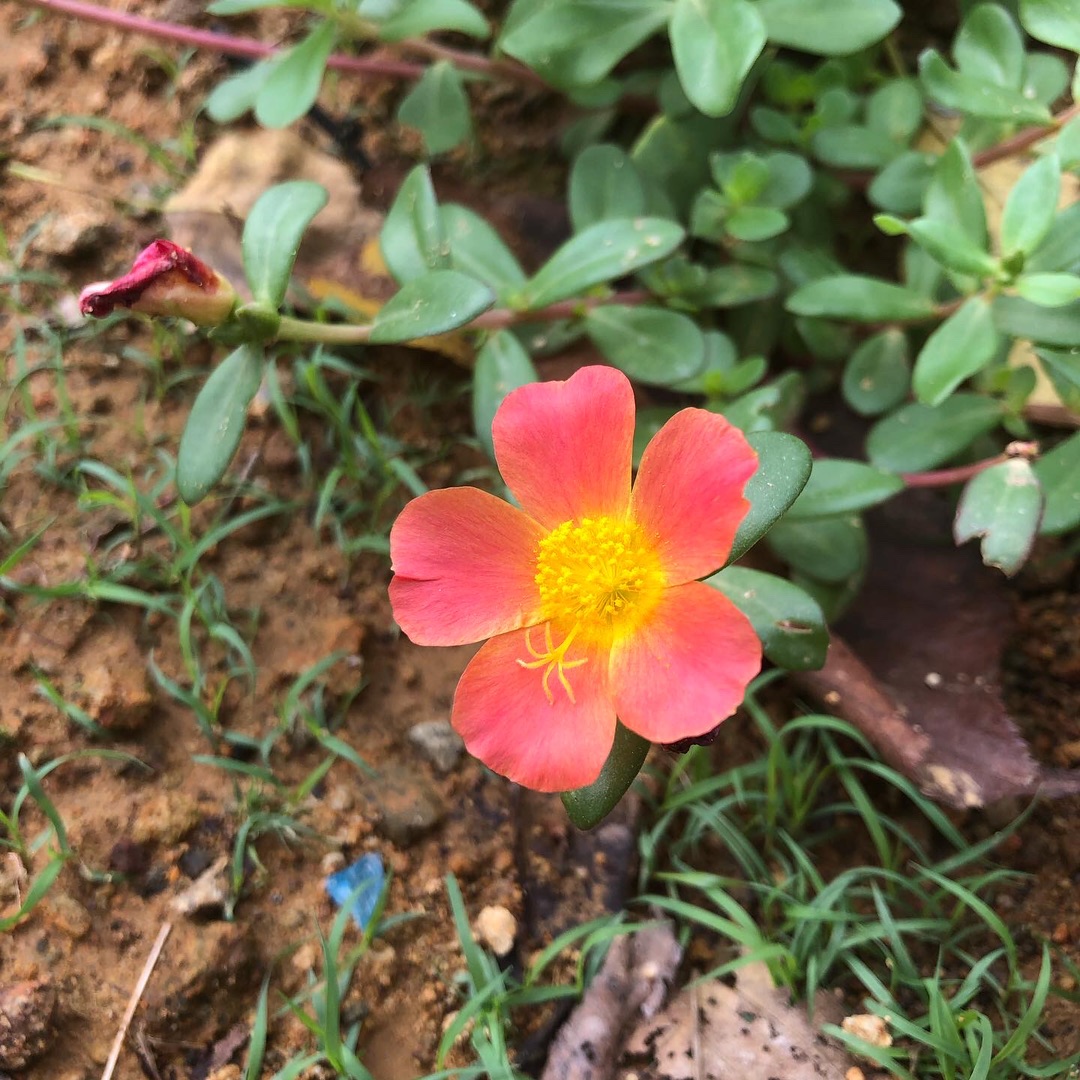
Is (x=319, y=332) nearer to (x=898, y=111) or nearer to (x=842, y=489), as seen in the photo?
(x=842, y=489)

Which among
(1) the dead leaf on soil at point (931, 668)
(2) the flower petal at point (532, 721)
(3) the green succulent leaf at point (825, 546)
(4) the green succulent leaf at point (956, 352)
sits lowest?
(1) the dead leaf on soil at point (931, 668)

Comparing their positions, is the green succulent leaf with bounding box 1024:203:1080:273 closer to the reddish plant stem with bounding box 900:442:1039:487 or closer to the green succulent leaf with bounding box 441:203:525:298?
the reddish plant stem with bounding box 900:442:1039:487

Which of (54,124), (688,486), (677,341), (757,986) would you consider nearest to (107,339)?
(54,124)

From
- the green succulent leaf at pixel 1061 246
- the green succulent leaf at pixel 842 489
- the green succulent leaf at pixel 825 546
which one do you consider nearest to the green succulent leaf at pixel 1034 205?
the green succulent leaf at pixel 1061 246

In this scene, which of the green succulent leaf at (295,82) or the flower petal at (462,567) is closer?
the flower petal at (462,567)

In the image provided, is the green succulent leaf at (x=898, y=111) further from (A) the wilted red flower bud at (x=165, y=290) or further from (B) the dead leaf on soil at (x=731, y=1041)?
(B) the dead leaf on soil at (x=731, y=1041)

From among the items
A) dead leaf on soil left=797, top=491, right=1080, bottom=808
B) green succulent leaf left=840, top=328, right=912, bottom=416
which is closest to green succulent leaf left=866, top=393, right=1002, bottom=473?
green succulent leaf left=840, top=328, right=912, bottom=416

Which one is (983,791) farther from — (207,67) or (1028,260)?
(207,67)
